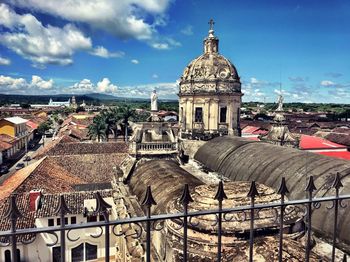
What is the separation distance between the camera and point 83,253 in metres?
17.2

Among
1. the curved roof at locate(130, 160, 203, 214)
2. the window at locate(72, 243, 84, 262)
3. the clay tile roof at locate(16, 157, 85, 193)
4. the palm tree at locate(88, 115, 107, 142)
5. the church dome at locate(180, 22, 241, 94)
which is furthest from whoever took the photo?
the palm tree at locate(88, 115, 107, 142)

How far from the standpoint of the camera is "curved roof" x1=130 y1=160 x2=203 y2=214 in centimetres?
1156

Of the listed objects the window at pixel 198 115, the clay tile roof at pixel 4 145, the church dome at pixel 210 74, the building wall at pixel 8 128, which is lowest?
the clay tile roof at pixel 4 145

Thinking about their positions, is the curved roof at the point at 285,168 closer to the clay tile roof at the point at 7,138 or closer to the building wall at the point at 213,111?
the building wall at the point at 213,111

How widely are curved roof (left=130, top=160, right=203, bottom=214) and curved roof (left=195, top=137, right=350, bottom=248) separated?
2748mm

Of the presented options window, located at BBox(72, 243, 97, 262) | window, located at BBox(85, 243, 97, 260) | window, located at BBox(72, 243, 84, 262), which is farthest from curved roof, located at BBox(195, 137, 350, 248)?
window, located at BBox(72, 243, 84, 262)

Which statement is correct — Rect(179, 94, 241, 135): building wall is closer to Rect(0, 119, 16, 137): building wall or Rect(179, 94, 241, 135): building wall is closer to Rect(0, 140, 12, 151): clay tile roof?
Rect(0, 140, 12, 151): clay tile roof

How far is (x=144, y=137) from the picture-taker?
1903 centimetres

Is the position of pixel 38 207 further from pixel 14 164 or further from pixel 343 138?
pixel 343 138

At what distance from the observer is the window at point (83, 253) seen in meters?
17.2

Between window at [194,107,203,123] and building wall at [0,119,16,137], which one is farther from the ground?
window at [194,107,203,123]

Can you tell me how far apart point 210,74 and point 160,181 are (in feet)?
41.1

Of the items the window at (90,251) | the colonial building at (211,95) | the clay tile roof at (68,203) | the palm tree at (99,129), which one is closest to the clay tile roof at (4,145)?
the palm tree at (99,129)

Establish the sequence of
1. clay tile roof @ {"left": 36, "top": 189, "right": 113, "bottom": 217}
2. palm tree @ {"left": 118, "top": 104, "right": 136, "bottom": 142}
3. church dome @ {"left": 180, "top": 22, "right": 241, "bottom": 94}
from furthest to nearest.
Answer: palm tree @ {"left": 118, "top": 104, "right": 136, "bottom": 142} → church dome @ {"left": 180, "top": 22, "right": 241, "bottom": 94} → clay tile roof @ {"left": 36, "top": 189, "right": 113, "bottom": 217}
